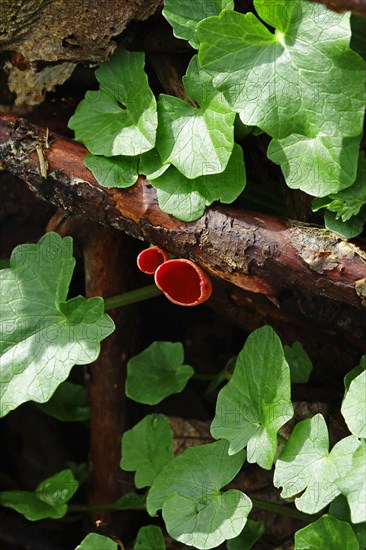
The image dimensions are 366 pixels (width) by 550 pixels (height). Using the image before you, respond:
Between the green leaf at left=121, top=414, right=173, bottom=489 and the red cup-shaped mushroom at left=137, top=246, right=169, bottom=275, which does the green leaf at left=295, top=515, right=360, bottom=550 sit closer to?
the green leaf at left=121, top=414, right=173, bottom=489

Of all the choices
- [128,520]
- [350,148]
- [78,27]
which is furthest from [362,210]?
[128,520]

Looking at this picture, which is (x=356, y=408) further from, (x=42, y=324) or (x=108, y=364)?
(x=108, y=364)

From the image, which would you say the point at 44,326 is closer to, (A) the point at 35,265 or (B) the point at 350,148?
(A) the point at 35,265

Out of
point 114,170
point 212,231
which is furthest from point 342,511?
point 114,170

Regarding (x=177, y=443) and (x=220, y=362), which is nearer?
(x=177, y=443)

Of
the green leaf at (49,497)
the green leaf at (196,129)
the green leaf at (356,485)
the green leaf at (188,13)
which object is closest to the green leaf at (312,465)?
the green leaf at (356,485)
